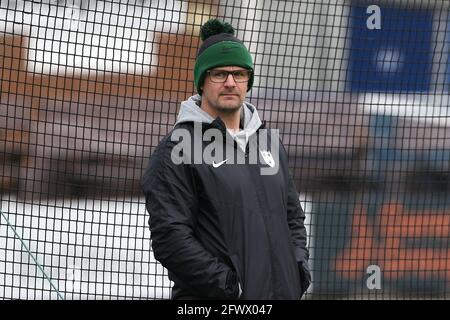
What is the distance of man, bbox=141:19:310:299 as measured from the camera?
4297 millimetres

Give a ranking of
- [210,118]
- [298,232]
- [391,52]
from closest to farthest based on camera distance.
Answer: [210,118] → [298,232] → [391,52]

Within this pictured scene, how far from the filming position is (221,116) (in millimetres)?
4512

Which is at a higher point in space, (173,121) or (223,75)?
(223,75)

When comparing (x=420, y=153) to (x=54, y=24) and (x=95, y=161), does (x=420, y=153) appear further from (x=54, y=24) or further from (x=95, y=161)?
(x=54, y=24)

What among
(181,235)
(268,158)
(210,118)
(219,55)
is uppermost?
(219,55)

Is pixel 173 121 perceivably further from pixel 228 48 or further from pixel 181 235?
pixel 181 235

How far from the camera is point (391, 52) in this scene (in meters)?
7.04

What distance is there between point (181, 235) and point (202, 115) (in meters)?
0.49

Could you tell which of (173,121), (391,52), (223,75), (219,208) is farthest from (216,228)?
(391,52)

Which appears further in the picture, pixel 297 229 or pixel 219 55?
pixel 297 229

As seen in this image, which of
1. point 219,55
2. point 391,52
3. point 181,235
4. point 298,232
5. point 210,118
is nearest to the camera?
point 181,235

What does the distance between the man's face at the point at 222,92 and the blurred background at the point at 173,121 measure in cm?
175

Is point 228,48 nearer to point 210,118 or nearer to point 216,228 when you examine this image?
point 210,118

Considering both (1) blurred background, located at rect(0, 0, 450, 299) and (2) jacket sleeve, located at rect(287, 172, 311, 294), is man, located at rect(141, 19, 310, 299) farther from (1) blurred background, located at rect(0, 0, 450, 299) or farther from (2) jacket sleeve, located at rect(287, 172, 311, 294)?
(1) blurred background, located at rect(0, 0, 450, 299)
